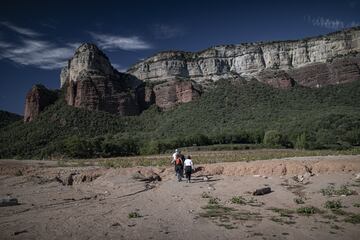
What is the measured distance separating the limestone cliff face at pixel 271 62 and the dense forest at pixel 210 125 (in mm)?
11390

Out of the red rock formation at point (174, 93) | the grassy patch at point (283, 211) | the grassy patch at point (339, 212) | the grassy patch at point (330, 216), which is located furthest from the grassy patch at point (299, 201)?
the red rock formation at point (174, 93)

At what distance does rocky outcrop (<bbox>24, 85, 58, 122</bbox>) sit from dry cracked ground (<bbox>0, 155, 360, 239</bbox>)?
95.6 meters

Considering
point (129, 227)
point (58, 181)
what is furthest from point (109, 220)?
point (58, 181)

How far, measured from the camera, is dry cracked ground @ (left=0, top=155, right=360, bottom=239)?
31.6ft

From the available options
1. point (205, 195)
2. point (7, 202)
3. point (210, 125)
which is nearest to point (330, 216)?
point (205, 195)

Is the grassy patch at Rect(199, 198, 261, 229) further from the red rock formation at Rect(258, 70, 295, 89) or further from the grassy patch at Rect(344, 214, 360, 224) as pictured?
the red rock formation at Rect(258, 70, 295, 89)

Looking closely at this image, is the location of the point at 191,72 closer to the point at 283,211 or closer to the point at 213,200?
the point at 213,200

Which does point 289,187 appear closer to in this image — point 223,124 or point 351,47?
point 223,124

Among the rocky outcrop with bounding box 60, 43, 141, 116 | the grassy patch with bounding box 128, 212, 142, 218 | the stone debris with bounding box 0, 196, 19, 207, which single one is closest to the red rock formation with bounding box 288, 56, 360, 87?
the rocky outcrop with bounding box 60, 43, 141, 116

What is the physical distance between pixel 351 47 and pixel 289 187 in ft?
407

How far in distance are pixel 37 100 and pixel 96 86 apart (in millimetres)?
20797

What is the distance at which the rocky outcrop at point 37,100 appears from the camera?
111 meters

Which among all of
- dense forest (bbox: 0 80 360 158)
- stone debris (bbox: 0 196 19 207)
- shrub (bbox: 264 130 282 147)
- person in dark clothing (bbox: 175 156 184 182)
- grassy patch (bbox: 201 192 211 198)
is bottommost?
grassy patch (bbox: 201 192 211 198)

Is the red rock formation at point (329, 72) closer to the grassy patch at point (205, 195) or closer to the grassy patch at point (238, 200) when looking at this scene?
the grassy patch at point (205, 195)
